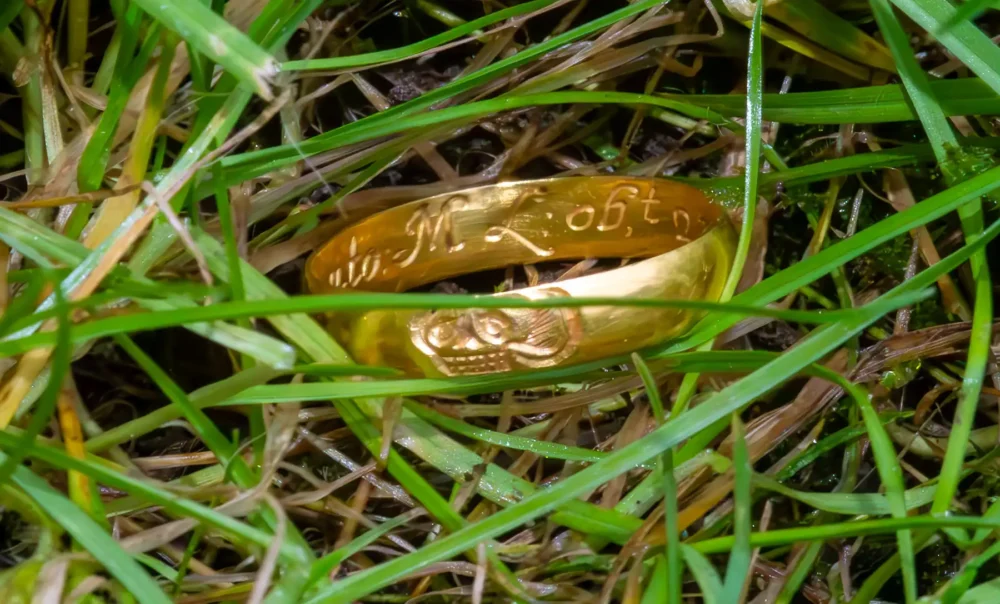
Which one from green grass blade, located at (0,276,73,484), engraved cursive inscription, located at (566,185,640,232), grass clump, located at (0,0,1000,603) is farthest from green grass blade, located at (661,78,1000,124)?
green grass blade, located at (0,276,73,484)

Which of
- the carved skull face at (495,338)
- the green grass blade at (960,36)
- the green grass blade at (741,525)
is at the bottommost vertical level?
the green grass blade at (741,525)

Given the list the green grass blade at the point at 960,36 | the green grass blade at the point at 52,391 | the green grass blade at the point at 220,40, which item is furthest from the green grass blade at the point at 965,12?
the green grass blade at the point at 52,391

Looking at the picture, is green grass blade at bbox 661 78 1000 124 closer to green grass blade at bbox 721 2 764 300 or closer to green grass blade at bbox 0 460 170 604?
green grass blade at bbox 721 2 764 300

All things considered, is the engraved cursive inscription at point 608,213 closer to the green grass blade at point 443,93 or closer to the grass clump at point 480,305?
the grass clump at point 480,305

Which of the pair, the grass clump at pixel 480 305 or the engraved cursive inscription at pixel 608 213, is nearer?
the grass clump at pixel 480 305

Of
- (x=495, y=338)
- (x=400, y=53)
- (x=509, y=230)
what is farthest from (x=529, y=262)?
(x=400, y=53)

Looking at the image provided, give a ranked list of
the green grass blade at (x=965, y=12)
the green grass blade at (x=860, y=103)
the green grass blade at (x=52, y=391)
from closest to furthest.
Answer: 1. the green grass blade at (x=52, y=391)
2. the green grass blade at (x=965, y=12)
3. the green grass blade at (x=860, y=103)
